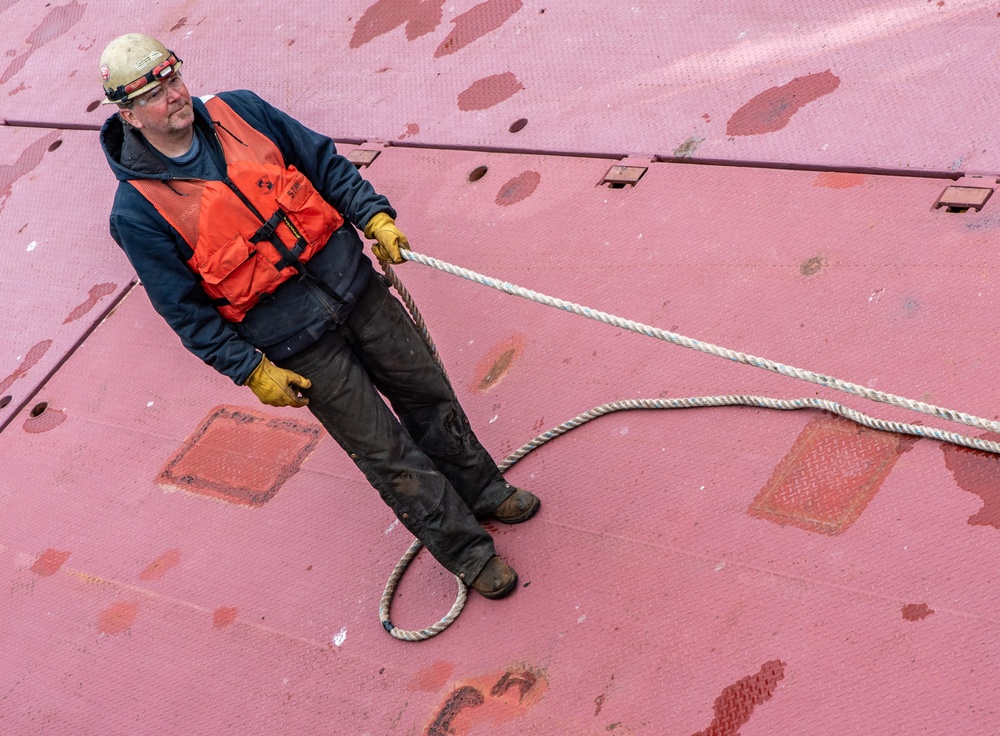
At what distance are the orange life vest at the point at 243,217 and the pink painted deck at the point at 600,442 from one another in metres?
0.92

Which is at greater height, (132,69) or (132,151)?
(132,69)

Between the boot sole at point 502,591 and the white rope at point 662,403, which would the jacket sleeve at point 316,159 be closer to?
the white rope at point 662,403

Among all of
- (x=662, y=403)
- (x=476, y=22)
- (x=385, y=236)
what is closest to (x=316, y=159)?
(x=385, y=236)

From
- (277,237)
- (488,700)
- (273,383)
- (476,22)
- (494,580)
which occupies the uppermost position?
(277,237)

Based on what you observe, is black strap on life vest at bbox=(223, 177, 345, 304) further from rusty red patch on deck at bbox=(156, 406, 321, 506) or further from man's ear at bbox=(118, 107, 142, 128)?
rusty red patch on deck at bbox=(156, 406, 321, 506)

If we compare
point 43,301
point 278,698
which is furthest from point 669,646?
point 43,301

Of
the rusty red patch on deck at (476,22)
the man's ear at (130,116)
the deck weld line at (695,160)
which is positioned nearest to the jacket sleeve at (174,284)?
the man's ear at (130,116)

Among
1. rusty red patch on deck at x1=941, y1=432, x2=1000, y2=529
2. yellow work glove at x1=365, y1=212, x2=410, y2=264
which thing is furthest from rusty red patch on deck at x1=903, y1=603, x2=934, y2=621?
yellow work glove at x1=365, y1=212, x2=410, y2=264

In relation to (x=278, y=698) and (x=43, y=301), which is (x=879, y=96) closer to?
(x=278, y=698)

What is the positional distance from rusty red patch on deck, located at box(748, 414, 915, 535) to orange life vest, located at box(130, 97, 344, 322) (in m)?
1.25

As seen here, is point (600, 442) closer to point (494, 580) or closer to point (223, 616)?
point (494, 580)

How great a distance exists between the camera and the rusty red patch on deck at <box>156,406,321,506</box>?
3219mm

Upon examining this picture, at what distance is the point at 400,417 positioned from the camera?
8.82 feet

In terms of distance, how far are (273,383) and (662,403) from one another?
3.53 feet
